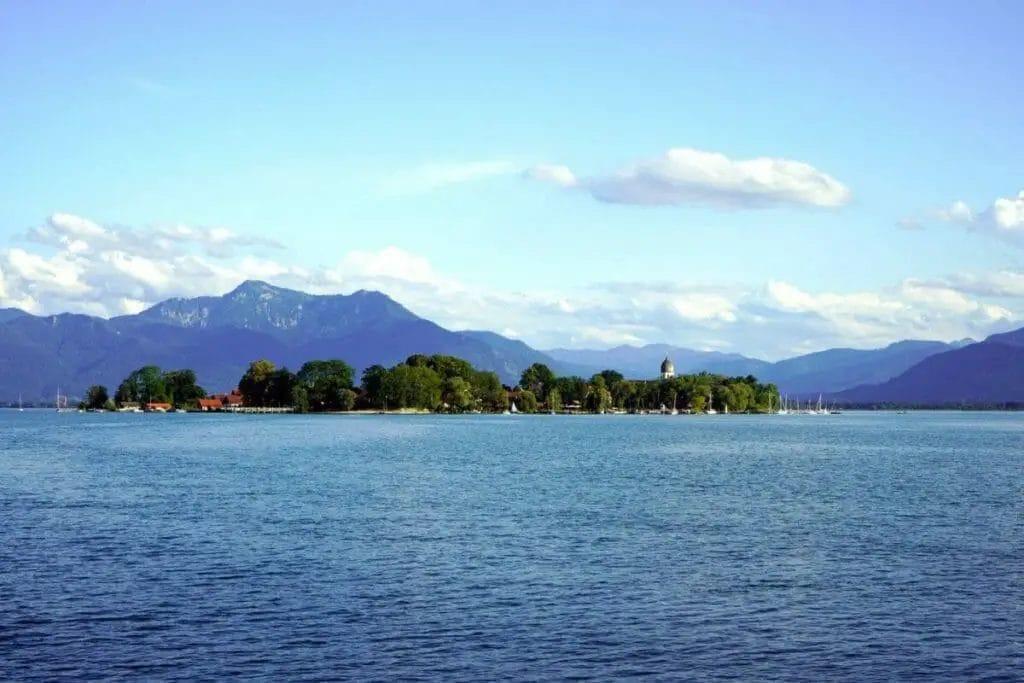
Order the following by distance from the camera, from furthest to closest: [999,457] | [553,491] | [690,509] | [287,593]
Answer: [999,457] → [553,491] → [690,509] → [287,593]

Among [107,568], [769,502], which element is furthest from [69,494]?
[769,502]

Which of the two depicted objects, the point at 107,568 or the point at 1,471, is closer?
the point at 107,568

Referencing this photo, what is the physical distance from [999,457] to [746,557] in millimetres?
77327

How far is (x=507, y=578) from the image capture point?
1375 inches

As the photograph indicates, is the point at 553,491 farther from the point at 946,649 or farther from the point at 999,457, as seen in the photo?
the point at 999,457

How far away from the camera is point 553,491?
210 ft

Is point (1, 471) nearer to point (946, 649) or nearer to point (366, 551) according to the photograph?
point (366, 551)

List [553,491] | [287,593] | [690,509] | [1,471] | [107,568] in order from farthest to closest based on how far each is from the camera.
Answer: [1,471] < [553,491] < [690,509] < [107,568] < [287,593]

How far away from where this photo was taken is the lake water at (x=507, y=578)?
25.5 m

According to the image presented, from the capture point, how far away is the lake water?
83.8ft

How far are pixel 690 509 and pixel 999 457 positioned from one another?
6423 centimetres

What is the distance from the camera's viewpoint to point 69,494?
198ft

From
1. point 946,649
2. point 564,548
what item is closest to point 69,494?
point 564,548

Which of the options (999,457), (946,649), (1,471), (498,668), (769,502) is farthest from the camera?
(999,457)
